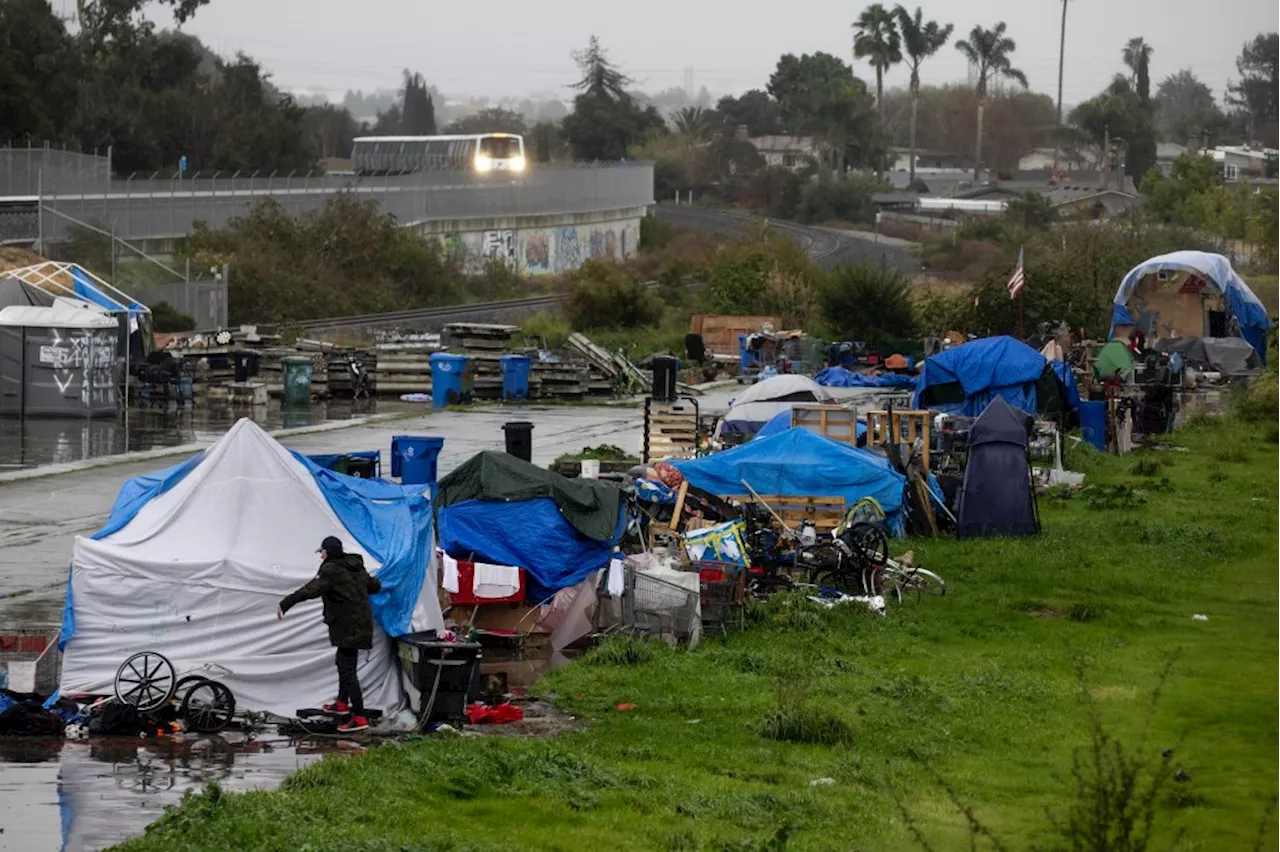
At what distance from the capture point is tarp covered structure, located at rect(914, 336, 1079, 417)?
3803 cm

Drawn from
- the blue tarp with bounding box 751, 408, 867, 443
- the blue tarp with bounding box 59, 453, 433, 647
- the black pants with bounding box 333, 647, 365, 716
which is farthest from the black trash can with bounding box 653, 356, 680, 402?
the black pants with bounding box 333, 647, 365, 716

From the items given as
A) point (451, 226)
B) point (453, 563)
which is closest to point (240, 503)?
point (453, 563)

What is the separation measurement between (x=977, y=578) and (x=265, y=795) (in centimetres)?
1298

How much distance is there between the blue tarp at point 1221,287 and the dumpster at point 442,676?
1671 inches

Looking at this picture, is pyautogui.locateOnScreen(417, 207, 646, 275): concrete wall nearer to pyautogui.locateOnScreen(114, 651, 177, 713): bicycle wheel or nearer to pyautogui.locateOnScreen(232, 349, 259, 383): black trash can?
pyautogui.locateOnScreen(232, 349, 259, 383): black trash can

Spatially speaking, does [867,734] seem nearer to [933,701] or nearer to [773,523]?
[933,701]

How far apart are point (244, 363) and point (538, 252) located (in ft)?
133

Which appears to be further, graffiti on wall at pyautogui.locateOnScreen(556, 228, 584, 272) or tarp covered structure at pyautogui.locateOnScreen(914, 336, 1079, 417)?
graffiti on wall at pyautogui.locateOnScreen(556, 228, 584, 272)

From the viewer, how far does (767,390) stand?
113 feet

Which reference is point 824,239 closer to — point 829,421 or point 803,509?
point 829,421

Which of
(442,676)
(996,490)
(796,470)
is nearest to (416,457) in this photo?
(796,470)

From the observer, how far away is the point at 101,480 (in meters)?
30.9

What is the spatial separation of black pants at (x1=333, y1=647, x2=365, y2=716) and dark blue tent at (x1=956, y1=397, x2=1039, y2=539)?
12.8m

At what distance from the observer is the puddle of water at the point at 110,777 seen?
41.9ft
